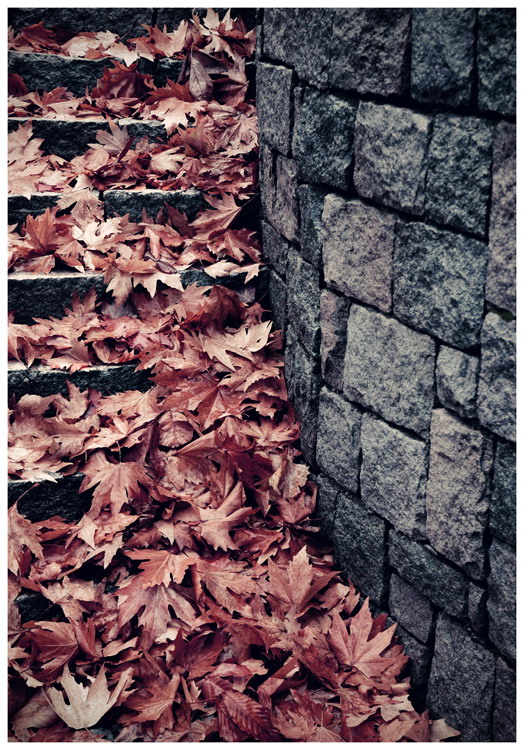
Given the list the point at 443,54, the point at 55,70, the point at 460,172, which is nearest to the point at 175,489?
the point at 460,172

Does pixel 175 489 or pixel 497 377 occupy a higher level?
pixel 497 377

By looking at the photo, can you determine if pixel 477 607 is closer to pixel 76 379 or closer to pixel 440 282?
pixel 440 282

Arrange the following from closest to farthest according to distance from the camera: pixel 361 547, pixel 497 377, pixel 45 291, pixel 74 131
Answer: pixel 497 377
pixel 361 547
pixel 45 291
pixel 74 131

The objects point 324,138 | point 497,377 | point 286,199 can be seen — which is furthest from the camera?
point 286,199

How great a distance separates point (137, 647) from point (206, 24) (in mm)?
3105

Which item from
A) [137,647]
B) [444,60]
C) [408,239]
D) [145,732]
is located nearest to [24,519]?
[137,647]

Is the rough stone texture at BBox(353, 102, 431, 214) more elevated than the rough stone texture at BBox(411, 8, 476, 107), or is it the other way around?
the rough stone texture at BBox(411, 8, 476, 107)

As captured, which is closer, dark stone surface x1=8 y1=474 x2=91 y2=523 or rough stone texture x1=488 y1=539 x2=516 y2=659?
rough stone texture x1=488 y1=539 x2=516 y2=659

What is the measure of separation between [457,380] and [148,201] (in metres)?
1.94

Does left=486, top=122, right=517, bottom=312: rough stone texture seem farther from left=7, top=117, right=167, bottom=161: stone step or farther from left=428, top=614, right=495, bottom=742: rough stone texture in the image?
left=7, top=117, right=167, bottom=161: stone step

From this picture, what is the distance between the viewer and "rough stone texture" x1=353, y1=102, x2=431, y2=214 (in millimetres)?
1840

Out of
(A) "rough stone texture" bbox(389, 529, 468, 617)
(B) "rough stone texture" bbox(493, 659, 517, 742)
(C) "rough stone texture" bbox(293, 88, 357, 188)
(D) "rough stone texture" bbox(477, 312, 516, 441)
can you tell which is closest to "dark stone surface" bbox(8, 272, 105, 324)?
(C) "rough stone texture" bbox(293, 88, 357, 188)

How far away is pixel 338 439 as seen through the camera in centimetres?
246

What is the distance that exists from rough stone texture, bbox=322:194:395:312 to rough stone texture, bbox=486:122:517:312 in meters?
0.44
